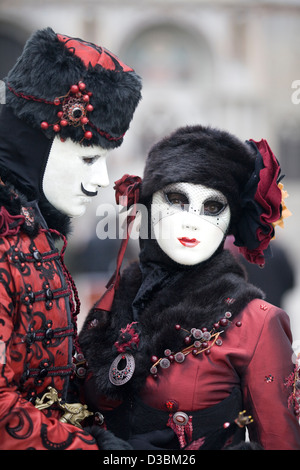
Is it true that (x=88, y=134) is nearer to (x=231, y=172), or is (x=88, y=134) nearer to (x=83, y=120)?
(x=83, y=120)

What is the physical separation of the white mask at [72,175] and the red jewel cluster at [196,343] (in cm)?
59

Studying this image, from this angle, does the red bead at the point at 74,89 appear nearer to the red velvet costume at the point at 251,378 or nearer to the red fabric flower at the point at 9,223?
the red fabric flower at the point at 9,223

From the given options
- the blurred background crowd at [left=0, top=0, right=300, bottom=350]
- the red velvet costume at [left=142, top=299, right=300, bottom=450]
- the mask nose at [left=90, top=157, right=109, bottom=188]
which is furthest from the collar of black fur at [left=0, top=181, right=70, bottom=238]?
the blurred background crowd at [left=0, top=0, right=300, bottom=350]

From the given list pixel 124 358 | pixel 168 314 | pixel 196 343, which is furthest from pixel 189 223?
pixel 124 358

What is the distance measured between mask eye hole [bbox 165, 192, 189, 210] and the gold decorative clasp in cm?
82

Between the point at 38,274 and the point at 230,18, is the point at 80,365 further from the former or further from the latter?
the point at 230,18

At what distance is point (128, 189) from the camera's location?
7.75 ft

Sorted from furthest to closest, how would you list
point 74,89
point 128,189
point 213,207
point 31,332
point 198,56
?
1. point 198,56
2. point 128,189
3. point 213,207
4. point 74,89
5. point 31,332

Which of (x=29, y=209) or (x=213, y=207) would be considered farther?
(x=213, y=207)

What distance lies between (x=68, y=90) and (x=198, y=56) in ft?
38.0

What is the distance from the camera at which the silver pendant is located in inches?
81.2

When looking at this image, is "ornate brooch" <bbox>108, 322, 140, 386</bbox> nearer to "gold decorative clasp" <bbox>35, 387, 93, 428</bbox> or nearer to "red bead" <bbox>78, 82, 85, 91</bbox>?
"gold decorative clasp" <bbox>35, 387, 93, 428</bbox>

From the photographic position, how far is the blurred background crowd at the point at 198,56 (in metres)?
12.2

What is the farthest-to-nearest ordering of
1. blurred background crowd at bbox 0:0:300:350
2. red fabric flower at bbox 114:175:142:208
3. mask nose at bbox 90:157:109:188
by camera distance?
1. blurred background crowd at bbox 0:0:300:350
2. red fabric flower at bbox 114:175:142:208
3. mask nose at bbox 90:157:109:188
